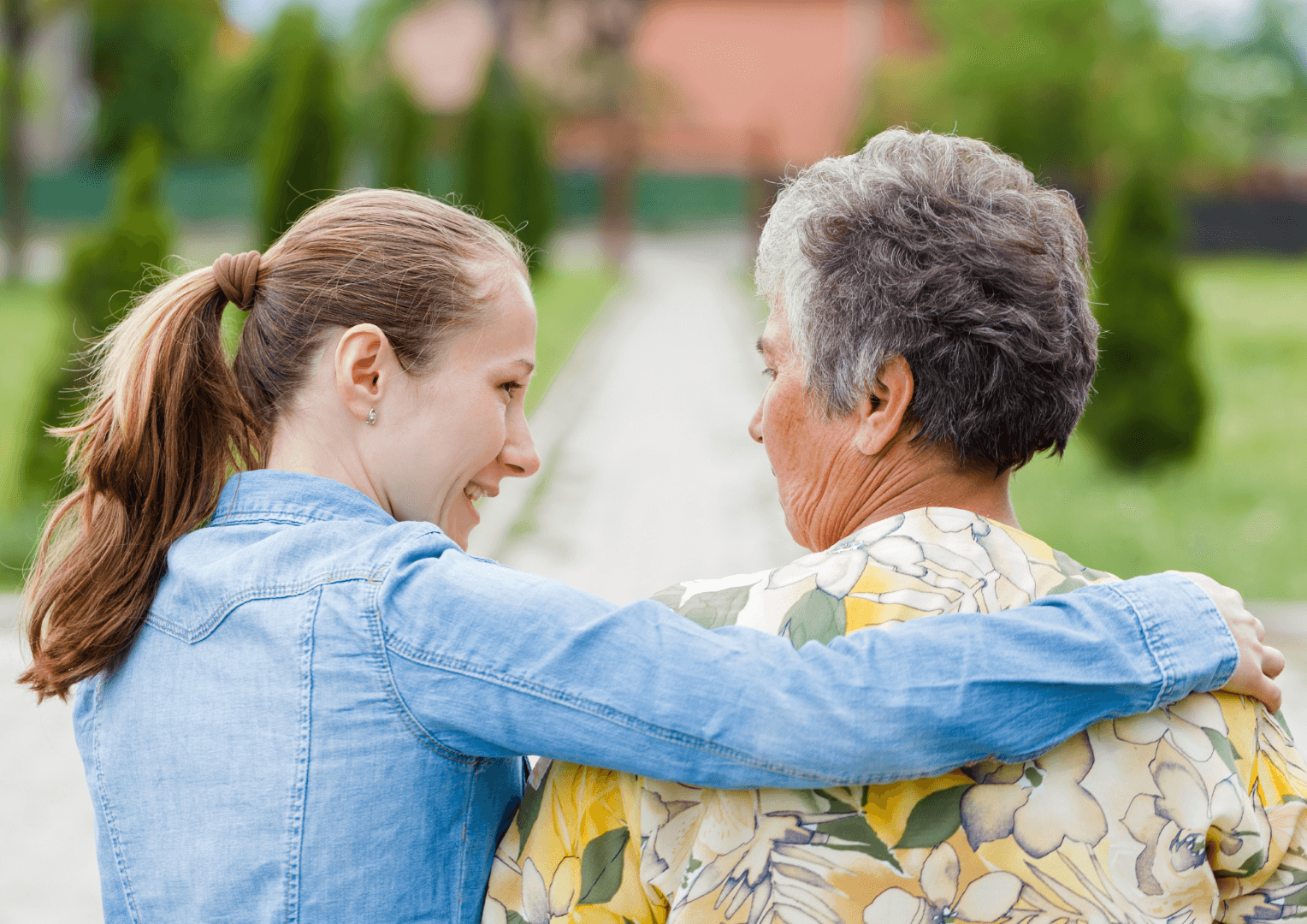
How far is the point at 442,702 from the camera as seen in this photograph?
136 cm

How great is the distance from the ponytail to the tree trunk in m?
25.7

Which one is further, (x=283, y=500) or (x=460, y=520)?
(x=460, y=520)

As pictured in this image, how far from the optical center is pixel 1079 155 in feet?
104

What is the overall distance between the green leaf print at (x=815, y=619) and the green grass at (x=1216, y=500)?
470 cm

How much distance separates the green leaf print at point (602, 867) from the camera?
4.75ft

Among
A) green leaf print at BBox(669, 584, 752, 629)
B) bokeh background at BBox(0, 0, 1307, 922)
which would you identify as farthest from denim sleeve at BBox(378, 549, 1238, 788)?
bokeh background at BBox(0, 0, 1307, 922)

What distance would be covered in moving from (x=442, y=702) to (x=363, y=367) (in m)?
0.53

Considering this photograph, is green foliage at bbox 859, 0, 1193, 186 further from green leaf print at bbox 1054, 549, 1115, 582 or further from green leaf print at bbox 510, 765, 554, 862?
green leaf print at bbox 510, 765, 554, 862

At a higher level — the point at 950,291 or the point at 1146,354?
the point at 950,291

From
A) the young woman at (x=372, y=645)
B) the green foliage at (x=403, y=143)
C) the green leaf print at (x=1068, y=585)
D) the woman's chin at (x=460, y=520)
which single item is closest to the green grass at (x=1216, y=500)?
the woman's chin at (x=460, y=520)

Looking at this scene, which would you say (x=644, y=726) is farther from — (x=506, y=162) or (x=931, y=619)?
(x=506, y=162)

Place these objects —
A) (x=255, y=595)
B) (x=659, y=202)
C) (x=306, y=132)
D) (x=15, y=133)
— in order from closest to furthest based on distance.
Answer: (x=255, y=595)
(x=306, y=132)
(x=15, y=133)
(x=659, y=202)

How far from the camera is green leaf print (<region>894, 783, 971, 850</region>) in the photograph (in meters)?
1.37

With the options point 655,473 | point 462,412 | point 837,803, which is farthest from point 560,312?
point 837,803
